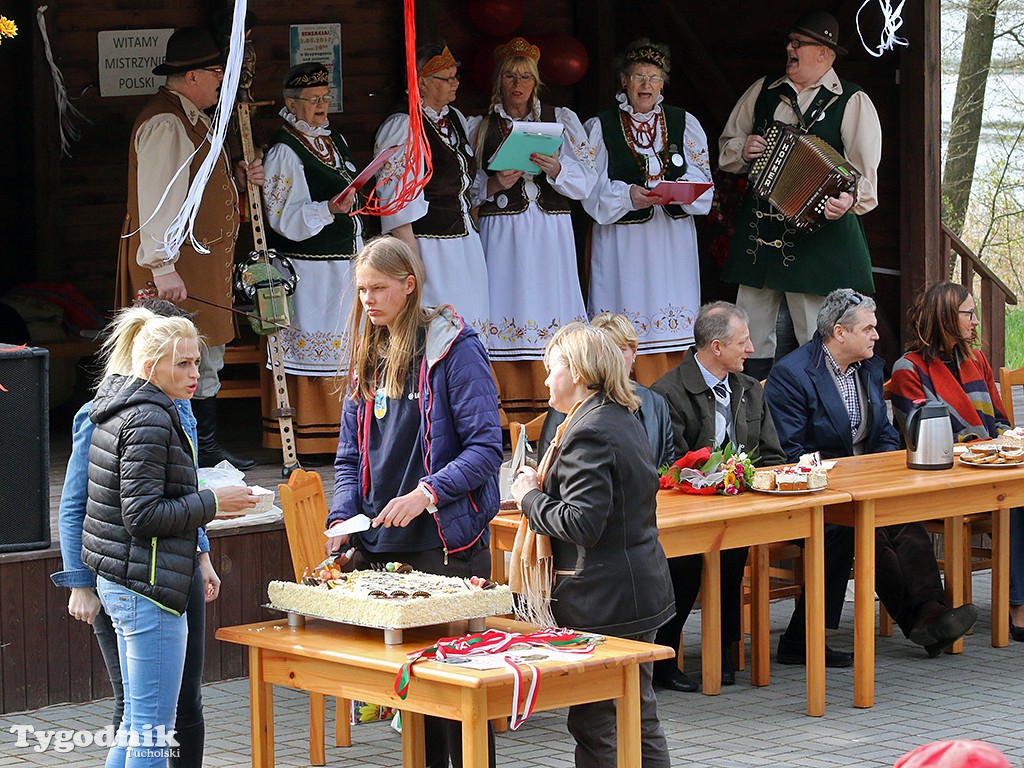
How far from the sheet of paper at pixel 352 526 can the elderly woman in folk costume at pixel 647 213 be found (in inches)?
131

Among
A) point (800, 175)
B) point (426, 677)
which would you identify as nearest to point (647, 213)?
point (800, 175)

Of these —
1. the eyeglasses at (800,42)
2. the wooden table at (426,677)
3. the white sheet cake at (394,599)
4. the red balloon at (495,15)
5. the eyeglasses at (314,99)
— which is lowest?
the wooden table at (426,677)

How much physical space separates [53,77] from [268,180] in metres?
2.43

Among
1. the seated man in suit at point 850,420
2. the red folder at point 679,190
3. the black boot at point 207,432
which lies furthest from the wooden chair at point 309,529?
the red folder at point 679,190

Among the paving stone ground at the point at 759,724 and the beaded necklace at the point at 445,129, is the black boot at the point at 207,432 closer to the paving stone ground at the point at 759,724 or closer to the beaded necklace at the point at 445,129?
the paving stone ground at the point at 759,724

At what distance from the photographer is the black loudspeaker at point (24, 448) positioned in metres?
5.04

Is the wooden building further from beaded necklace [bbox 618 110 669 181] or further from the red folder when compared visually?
the red folder

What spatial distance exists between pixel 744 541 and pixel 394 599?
5.50ft

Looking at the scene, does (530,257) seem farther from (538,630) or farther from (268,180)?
(538,630)

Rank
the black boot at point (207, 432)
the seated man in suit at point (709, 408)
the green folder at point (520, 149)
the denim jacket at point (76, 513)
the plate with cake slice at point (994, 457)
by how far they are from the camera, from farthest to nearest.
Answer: the green folder at point (520, 149), the black boot at point (207, 432), the plate with cake slice at point (994, 457), the seated man in suit at point (709, 408), the denim jacket at point (76, 513)

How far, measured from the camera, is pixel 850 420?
6.09m

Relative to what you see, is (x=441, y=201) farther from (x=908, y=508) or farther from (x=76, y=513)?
(x=76, y=513)

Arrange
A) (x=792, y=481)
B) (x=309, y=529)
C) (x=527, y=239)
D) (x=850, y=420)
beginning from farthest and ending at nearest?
(x=527, y=239), (x=850, y=420), (x=792, y=481), (x=309, y=529)

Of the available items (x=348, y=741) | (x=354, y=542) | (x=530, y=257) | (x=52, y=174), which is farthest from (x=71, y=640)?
(x=52, y=174)
